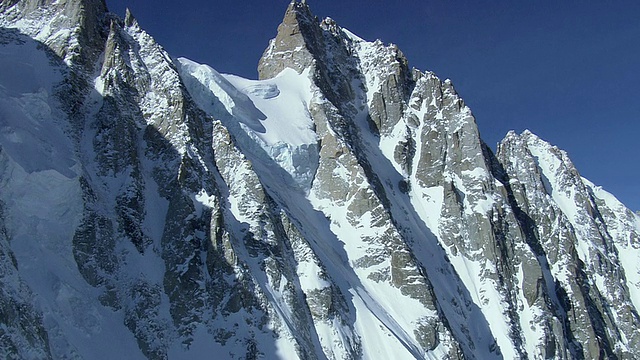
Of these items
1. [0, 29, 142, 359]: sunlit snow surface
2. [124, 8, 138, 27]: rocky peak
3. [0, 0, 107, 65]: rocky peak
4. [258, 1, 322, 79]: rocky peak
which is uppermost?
[258, 1, 322, 79]: rocky peak

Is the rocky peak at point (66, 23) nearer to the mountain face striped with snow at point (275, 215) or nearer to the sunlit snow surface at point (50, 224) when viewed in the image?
the mountain face striped with snow at point (275, 215)

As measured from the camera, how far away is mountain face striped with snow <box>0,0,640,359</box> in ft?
202

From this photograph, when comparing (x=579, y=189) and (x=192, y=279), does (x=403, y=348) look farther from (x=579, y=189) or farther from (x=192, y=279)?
(x=579, y=189)

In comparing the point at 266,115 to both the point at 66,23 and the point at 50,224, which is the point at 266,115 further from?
the point at 50,224

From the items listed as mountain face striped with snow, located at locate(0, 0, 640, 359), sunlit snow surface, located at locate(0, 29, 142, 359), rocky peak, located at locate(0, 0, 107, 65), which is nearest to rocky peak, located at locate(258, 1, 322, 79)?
mountain face striped with snow, located at locate(0, 0, 640, 359)

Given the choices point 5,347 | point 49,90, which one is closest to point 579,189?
point 49,90

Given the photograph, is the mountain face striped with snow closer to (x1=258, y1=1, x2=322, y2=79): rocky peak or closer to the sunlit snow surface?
Result: the sunlit snow surface

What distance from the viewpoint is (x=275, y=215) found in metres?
79.9

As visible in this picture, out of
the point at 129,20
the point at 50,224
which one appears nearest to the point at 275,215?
the point at 50,224

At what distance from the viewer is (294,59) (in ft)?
393

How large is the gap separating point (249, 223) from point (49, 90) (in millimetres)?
26353

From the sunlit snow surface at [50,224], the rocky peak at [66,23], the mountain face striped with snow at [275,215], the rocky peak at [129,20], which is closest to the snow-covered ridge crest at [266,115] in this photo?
the mountain face striped with snow at [275,215]

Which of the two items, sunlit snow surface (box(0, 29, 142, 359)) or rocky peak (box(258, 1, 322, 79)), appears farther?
rocky peak (box(258, 1, 322, 79))

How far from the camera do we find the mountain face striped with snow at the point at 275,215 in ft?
→ 202
